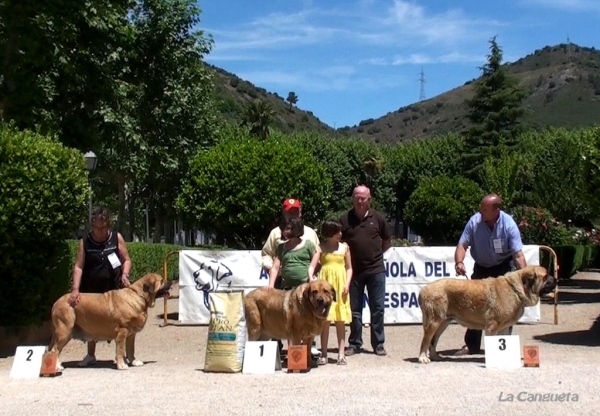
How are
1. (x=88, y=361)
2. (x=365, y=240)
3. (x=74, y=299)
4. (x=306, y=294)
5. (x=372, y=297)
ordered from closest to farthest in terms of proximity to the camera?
1. (x=306, y=294)
2. (x=74, y=299)
3. (x=88, y=361)
4. (x=365, y=240)
5. (x=372, y=297)

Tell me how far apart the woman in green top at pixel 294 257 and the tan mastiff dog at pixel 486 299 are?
1.47 m

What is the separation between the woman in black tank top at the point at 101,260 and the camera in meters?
9.77

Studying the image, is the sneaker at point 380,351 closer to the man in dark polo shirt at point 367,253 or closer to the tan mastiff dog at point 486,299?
the man in dark polo shirt at point 367,253

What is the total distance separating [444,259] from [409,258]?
27.7 inches

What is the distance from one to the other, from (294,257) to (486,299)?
7.70 ft

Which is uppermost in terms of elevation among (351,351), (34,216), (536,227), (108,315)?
(536,227)

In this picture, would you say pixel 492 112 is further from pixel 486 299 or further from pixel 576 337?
pixel 486 299

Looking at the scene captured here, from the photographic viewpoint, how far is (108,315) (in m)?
9.44

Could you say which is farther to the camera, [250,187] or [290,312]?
[250,187]

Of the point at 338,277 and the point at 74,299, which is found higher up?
the point at 338,277

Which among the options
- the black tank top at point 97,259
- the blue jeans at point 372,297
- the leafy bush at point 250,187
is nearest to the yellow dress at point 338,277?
the blue jeans at point 372,297

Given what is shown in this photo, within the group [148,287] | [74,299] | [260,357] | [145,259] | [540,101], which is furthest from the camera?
[540,101]

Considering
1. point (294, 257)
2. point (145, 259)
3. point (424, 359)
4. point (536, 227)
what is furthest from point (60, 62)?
point (536, 227)

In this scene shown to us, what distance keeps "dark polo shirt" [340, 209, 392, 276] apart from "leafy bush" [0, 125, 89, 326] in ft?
12.7
